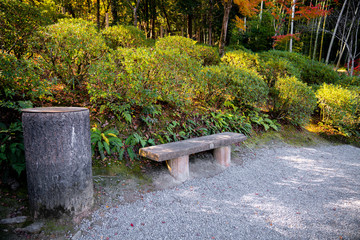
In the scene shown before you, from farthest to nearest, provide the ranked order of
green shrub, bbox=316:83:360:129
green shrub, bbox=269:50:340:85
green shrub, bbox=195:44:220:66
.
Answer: green shrub, bbox=269:50:340:85
green shrub, bbox=195:44:220:66
green shrub, bbox=316:83:360:129

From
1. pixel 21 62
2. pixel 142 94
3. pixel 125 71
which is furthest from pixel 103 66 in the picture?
pixel 21 62

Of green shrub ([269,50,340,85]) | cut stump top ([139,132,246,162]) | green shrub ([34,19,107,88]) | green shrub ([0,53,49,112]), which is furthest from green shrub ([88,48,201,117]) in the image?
green shrub ([269,50,340,85])

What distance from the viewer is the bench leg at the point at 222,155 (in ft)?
15.4

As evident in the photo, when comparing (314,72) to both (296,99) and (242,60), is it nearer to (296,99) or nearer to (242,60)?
(242,60)

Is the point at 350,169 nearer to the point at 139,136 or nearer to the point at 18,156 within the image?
the point at 139,136

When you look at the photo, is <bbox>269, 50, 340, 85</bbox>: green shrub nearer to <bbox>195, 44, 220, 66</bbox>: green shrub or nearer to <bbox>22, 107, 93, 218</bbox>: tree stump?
<bbox>195, 44, 220, 66</bbox>: green shrub

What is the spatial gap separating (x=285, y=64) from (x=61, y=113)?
8.61m

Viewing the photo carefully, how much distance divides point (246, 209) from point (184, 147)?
1.40 metres

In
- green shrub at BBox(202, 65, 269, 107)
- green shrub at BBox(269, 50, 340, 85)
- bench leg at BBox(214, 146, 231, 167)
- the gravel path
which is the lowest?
the gravel path

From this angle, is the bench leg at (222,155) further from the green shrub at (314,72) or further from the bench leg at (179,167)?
the green shrub at (314,72)

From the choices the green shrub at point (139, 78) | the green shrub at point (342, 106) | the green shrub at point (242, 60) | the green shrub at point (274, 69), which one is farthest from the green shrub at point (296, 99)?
the green shrub at point (139, 78)

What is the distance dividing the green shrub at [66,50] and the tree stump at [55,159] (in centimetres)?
202

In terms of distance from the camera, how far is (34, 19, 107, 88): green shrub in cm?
428

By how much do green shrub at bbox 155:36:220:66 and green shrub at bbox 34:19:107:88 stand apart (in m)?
3.00
